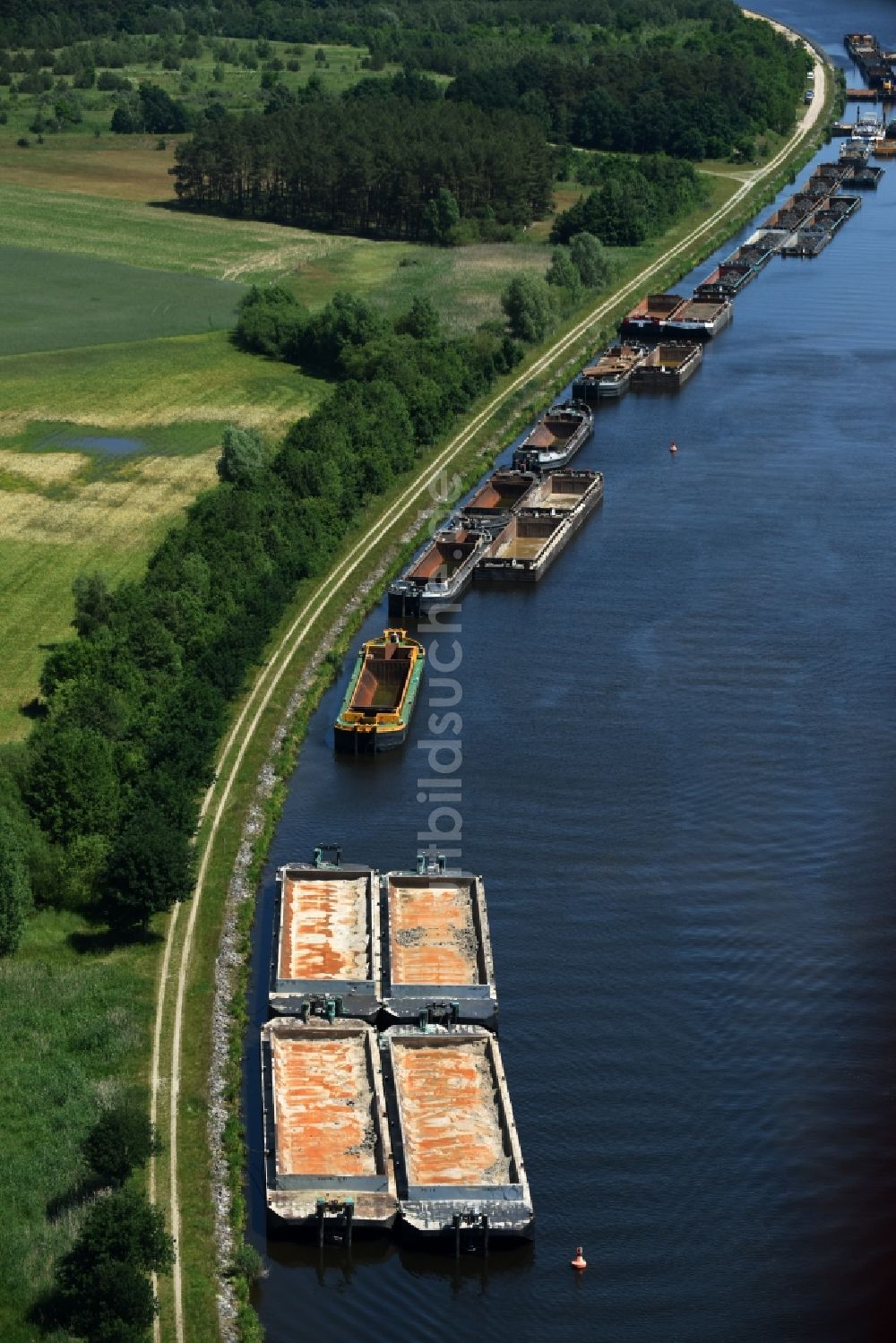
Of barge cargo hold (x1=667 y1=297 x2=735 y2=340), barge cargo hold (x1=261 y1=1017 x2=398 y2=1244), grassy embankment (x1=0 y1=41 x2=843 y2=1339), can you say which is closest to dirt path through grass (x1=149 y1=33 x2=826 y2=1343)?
A: grassy embankment (x1=0 y1=41 x2=843 y2=1339)

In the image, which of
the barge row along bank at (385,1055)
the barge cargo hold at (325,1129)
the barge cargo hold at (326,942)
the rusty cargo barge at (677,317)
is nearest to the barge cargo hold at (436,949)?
the barge row along bank at (385,1055)

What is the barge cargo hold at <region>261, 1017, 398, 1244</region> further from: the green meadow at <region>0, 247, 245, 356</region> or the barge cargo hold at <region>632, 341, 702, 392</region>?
the green meadow at <region>0, 247, 245, 356</region>

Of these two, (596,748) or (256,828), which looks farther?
(596,748)

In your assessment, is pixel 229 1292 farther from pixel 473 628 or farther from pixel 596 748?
pixel 473 628

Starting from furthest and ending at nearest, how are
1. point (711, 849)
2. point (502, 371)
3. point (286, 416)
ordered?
point (502, 371) → point (286, 416) → point (711, 849)

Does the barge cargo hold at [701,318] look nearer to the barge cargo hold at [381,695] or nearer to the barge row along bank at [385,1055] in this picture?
the barge cargo hold at [381,695]

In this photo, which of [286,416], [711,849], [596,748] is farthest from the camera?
[286,416]

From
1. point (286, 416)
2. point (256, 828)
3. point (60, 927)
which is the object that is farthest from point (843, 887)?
point (286, 416)
